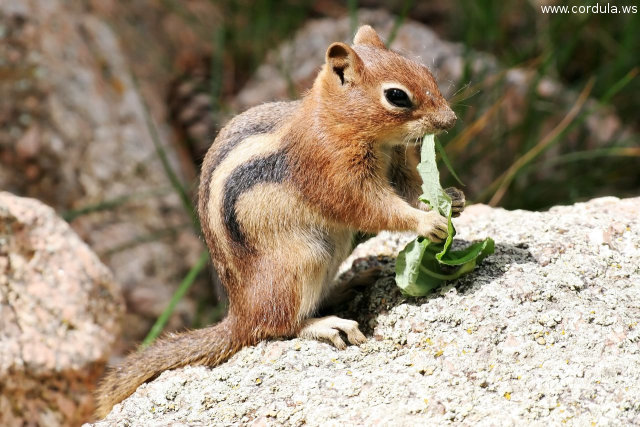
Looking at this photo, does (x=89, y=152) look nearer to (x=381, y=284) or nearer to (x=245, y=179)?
(x=245, y=179)

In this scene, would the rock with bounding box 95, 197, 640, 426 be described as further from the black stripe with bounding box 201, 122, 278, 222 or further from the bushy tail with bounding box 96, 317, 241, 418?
the black stripe with bounding box 201, 122, 278, 222

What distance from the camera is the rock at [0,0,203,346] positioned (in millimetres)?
5352

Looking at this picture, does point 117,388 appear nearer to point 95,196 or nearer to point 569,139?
point 95,196

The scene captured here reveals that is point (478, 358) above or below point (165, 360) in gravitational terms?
above

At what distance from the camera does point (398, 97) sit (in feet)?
10.4

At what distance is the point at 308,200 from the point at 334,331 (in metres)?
0.59

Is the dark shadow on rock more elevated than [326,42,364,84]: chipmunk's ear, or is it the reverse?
[326,42,364,84]: chipmunk's ear

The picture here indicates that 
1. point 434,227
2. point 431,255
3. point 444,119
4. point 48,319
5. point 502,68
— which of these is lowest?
point 48,319

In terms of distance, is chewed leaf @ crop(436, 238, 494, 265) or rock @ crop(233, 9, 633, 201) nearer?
Answer: chewed leaf @ crop(436, 238, 494, 265)

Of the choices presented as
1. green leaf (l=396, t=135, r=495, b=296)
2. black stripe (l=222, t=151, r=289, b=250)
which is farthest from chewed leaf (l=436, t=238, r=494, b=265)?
black stripe (l=222, t=151, r=289, b=250)

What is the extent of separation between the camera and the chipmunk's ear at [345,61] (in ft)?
10.7

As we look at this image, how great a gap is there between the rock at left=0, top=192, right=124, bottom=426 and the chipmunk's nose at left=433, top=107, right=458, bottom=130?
1848mm

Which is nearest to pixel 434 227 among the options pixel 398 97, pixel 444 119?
pixel 444 119

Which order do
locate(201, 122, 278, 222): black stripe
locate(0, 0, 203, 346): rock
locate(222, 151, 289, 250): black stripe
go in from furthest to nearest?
locate(0, 0, 203, 346): rock
locate(201, 122, 278, 222): black stripe
locate(222, 151, 289, 250): black stripe
